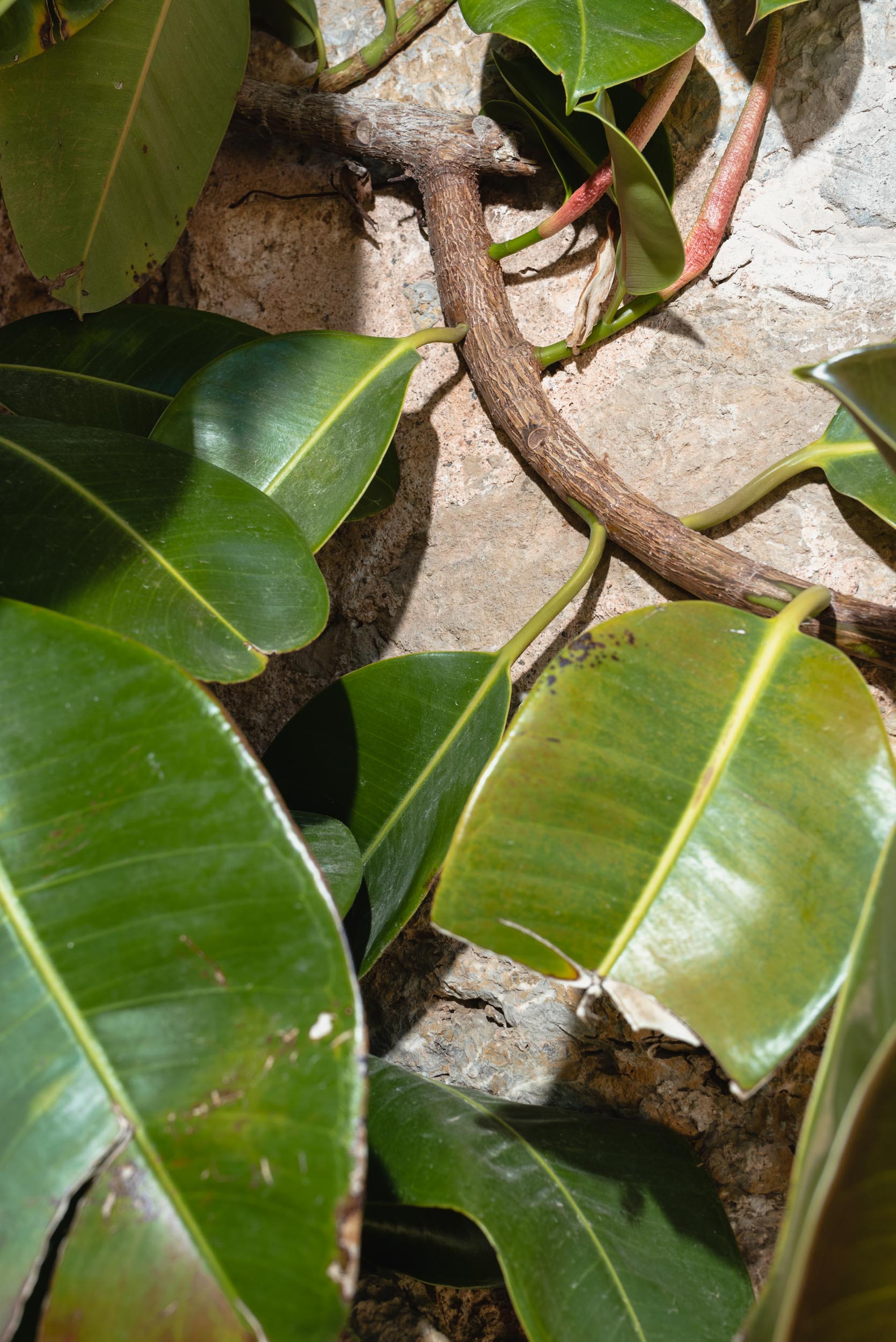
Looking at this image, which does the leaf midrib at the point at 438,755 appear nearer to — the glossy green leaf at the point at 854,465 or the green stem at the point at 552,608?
the green stem at the point at 552,608

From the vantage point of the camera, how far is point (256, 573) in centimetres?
72

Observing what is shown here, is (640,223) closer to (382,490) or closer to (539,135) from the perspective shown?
(539,135)

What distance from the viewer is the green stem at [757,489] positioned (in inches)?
35.2

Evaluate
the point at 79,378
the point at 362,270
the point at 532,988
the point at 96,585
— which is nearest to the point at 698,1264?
the point at 532,988

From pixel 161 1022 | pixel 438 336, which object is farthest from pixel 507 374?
pixel 161 1022

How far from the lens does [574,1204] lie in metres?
0.72

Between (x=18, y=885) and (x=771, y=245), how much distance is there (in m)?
1.03

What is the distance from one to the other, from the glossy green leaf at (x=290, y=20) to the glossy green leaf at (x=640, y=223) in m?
0.53

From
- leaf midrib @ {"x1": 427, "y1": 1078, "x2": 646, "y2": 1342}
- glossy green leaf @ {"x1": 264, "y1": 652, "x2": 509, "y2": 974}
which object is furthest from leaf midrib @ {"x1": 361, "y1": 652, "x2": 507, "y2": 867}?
leaf midrib @ {"x1": 427, "y1": 1078, "x2": 646, "y2": 1342}

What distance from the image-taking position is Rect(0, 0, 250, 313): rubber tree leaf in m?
0.98

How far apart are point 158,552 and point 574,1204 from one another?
2.14ft

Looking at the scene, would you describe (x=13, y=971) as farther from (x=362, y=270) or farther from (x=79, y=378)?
(x=362, y=270)

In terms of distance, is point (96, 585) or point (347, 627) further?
point (347, 627)

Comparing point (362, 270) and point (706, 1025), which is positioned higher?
point (362, 270)
